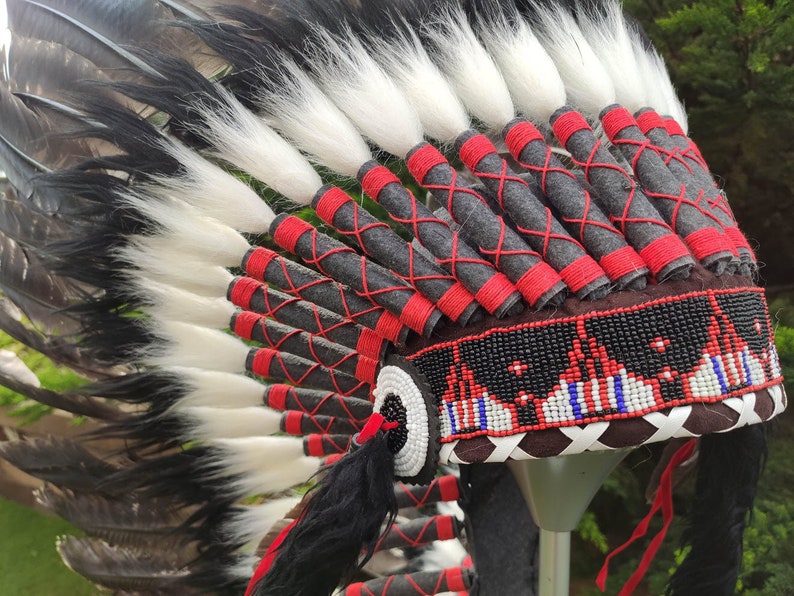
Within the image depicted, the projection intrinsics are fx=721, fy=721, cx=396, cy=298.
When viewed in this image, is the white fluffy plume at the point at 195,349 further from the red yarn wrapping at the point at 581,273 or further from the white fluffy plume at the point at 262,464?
the red yarn wrapping at the point at 581,273

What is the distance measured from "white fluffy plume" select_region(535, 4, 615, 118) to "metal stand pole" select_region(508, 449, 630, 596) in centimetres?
55

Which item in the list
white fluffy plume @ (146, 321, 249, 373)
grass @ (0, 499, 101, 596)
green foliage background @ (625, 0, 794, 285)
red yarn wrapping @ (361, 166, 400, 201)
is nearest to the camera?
red yarn wrapping @ (361, 166, 400, 201)

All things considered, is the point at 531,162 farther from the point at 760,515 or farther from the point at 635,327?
the point at 760,515

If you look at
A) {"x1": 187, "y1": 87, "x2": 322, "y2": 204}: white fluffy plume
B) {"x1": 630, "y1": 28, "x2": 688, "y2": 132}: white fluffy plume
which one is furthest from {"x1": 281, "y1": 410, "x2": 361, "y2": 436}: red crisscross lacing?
{"x1": 630, "y1": 28, "x2": 688, "y2": 132}: white fluffy plume

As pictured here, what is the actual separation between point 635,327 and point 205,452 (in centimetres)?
88

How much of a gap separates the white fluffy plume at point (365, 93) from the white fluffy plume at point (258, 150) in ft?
0.36

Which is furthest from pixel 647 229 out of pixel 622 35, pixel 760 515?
pixel 760 515

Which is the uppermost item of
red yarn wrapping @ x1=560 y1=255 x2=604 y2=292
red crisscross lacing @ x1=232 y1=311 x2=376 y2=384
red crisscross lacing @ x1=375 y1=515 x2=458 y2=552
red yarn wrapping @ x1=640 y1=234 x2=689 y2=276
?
red yarn wrapping @ x1=640 y1=234 x2=689 y2=276

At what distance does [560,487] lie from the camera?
1.17m

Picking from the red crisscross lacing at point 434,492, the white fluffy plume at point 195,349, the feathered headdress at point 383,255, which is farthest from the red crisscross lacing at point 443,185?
the red crisscross lacing at point 434,492

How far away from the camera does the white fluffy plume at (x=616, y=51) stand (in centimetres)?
115

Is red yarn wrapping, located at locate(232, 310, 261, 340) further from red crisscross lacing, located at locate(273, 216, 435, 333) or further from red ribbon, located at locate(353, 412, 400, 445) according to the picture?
Answer: red ribbon, located at locate(353, 412, 400, 445)

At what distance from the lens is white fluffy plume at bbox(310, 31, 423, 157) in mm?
1058

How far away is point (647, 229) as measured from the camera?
99 cm
